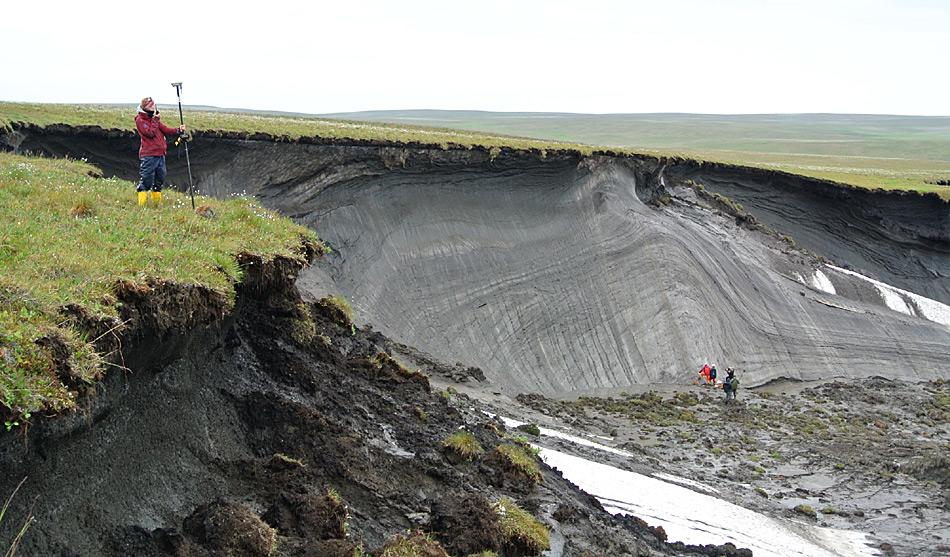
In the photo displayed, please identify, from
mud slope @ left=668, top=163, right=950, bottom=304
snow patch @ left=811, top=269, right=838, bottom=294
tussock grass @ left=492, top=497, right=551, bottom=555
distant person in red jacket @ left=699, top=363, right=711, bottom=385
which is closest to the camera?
tussock grass @ left=492, top=497, right=551, bottom=555

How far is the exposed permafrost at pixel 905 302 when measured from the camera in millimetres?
43000

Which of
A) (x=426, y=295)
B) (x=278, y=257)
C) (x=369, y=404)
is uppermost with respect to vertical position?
(x=278, y=257)

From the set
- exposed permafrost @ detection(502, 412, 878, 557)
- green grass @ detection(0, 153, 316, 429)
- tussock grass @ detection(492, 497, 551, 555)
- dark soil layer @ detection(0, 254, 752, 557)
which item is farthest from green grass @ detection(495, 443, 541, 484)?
green grass @ detection(0, 153, 316, 429)

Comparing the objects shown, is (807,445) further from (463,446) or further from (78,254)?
(78,254)

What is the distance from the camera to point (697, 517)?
17750 mm

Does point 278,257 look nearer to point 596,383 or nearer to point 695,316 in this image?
point 596,383

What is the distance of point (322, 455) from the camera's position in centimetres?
1045

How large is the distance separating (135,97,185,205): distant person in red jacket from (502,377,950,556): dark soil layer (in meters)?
10.9

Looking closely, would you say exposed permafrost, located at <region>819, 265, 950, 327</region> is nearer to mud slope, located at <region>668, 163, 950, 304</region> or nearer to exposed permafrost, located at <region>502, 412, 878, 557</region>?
mud slope, located at <region>668, 163, 950, 304</region>

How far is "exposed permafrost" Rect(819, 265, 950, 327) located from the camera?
141 feet

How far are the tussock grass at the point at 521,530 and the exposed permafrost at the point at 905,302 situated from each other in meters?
35.7

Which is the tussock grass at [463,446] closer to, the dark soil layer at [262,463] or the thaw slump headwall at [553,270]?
the dark soil layer at [262,463]

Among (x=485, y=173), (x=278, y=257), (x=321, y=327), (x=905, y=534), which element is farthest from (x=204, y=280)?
(x=485, y=173)

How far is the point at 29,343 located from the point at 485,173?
2917 cm
